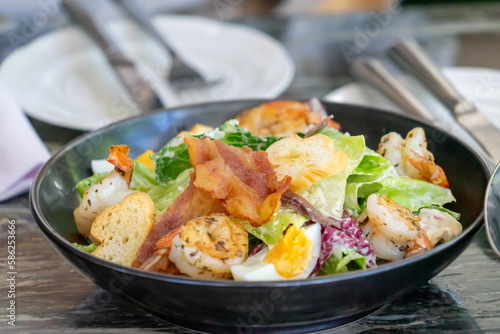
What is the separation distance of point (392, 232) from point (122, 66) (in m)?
1.63

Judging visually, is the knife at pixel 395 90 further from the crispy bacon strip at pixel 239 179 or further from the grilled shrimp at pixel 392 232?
the crispy bacon strip at pixel 239 179

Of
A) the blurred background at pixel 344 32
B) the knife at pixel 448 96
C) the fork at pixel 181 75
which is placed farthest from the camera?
the blurred background at pixel 344 32

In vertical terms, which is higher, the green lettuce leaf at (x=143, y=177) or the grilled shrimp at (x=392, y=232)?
the green lettuce leaf at (x=143, y=177)

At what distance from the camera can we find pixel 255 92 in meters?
2.23

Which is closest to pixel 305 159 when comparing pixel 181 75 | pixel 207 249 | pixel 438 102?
pixel 207 249

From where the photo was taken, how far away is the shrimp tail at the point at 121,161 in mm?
1194

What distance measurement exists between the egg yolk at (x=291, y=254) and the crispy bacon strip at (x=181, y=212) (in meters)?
0.15

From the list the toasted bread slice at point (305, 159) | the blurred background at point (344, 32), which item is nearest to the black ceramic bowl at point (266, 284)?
the toasted bread slice at point (305, 159)

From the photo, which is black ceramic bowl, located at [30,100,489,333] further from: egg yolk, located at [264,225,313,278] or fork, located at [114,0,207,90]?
fork, located at [114,0,207,90]

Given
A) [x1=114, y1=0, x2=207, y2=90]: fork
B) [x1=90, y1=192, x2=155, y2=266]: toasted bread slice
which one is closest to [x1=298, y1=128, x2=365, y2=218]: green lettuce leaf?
[x1=90, y1=192, x2=155, y2=266]: toasted bread slice

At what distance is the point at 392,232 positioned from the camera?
1033mm

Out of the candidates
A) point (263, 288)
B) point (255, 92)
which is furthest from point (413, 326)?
point (255, 92)

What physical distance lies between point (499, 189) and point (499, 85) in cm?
125

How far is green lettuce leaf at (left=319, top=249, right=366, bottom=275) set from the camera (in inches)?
39.0
